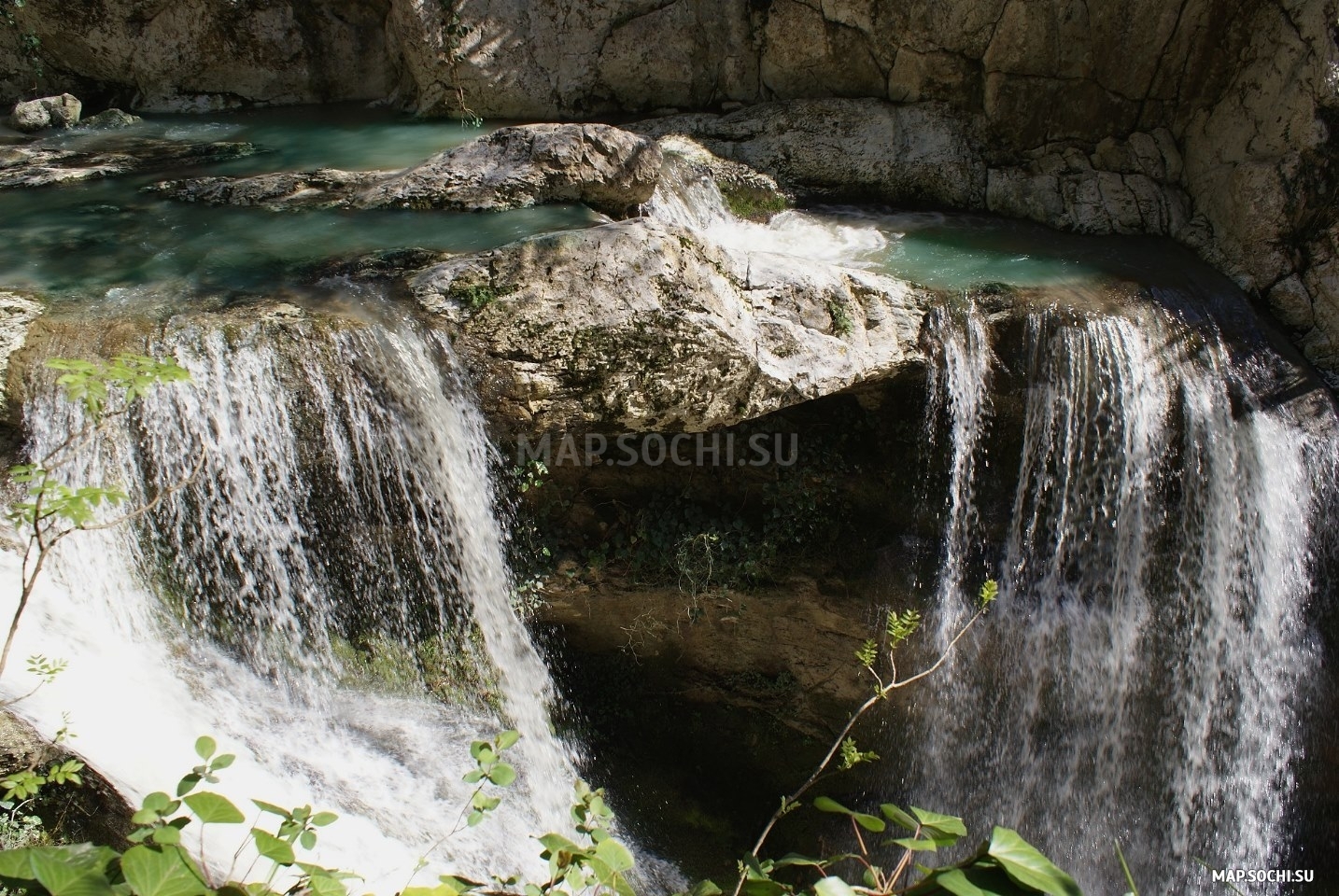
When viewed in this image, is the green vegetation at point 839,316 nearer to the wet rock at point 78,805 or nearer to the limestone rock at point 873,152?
the limestone rock at point 873,152

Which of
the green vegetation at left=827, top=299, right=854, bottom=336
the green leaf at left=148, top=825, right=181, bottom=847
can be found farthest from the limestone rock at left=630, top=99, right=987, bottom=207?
the green leaf at left=148, top=825, right=181, bottom=847

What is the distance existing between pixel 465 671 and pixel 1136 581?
12.4ft

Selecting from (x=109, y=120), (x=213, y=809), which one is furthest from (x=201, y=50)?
(x=213, y=809)

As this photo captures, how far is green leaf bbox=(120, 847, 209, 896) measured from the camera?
1.15 meters

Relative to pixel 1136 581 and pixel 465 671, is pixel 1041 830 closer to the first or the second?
pixel 1136 581

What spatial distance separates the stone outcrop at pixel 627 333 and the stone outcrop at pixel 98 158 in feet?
12.8

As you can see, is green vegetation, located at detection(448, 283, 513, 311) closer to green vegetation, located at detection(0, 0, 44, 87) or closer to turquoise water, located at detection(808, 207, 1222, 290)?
turquoise water, located at detection(808, 207, 1222, 290)

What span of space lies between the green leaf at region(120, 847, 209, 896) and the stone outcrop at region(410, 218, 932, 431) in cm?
332

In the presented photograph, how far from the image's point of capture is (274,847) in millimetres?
1367

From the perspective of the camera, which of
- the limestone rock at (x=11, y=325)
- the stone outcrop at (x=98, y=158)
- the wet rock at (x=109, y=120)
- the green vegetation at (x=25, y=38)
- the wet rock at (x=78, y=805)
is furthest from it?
the green vegetation at (x=25, y=38)

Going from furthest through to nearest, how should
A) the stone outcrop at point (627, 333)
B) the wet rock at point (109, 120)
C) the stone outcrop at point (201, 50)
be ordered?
1. the stone outcrop at point (201, 50)
2. the wet rock at point (109, 120)
3. the stone outcrop at point (627, 333)

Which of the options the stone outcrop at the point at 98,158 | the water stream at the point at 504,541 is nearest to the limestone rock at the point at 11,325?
the water stream at the point at 504,541

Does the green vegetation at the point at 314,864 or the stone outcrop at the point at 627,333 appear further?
the stone outcrop at the point at 627,333

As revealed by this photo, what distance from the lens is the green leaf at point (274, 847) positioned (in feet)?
4.43
